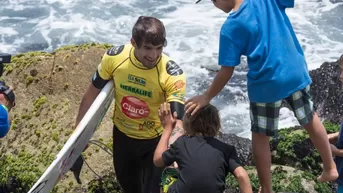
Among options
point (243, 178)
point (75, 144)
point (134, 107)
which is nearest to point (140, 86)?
point (134, 107)

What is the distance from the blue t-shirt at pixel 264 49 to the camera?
343 cm

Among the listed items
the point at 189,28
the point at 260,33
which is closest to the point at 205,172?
the point at 260,33

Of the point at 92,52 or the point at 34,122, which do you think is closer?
the point at 34,122

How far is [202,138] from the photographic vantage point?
3500mm

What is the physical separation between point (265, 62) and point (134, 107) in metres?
1.17

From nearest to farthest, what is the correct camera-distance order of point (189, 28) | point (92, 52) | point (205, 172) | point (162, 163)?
point (205, 172), point (162, 163), point (92, 52), point (189, 28)

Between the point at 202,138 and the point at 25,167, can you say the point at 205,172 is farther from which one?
the point at 25,167

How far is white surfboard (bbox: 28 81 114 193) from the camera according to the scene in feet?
12.9

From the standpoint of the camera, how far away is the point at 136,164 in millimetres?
4566

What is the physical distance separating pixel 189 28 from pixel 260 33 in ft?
37.4

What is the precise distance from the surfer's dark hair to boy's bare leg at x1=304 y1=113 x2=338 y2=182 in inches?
45.6

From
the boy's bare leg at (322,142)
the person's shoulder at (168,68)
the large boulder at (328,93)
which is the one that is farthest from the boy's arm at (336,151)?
the large boulder at (328,93)

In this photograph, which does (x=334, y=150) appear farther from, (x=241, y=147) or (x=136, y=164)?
(x=241, y=147)

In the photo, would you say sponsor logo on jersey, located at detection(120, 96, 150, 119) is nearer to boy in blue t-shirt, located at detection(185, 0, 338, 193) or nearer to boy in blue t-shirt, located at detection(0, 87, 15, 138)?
boy in blue t-shirt, located at detection(185, 0, 338, 193)
